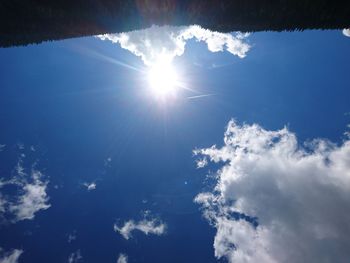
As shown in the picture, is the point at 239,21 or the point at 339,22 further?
the point at 239,21

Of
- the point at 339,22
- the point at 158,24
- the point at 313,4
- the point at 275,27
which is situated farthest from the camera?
the point at 158,24

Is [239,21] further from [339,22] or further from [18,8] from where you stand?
[18,8]

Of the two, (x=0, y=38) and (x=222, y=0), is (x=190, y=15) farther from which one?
(x=0, y=38)

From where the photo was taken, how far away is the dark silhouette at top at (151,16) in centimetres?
853

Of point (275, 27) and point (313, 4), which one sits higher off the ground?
point (275, 27)

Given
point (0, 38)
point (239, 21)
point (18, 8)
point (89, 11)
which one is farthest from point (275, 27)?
point (0, 38)

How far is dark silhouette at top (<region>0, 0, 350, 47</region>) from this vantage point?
28.0 ft

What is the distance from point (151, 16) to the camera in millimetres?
9844

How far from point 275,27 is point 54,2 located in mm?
7398

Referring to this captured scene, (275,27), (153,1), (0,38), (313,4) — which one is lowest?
(313,4)

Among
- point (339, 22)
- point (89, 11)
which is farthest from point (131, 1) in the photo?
point (339, 22)

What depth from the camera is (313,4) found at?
8.30 metres

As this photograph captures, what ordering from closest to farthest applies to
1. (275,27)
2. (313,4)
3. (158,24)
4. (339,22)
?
(313,4) < (339,22) < (275,27) < (158,24)

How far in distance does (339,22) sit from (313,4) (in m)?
1.36
